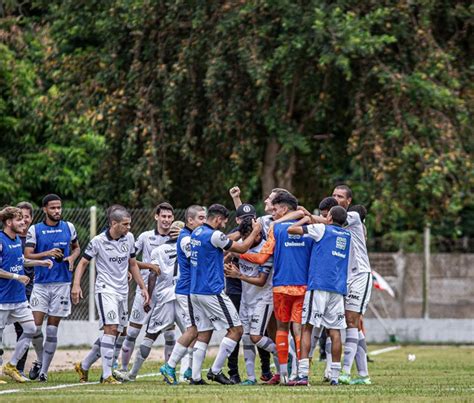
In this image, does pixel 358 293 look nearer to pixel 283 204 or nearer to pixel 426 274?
pixel 283 204

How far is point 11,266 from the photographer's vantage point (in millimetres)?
15914

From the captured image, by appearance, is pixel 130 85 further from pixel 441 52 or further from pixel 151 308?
pixel 151 308

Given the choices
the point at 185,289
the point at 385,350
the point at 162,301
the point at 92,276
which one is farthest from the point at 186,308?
the point at 385,350

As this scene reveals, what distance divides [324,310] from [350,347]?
940 millimetres

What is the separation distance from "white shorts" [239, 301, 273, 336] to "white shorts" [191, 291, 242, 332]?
495 mm

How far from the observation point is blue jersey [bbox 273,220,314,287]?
14.9 metres

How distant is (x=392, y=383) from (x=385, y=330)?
45.3ft

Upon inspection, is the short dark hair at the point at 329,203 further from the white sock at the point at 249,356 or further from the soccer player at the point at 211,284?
Result: the white sock at the point at 249,356

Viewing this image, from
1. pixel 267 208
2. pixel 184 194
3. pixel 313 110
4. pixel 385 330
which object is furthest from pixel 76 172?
pixel 267 208

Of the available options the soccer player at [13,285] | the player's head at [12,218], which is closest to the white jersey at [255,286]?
the soccer player at [13,285]

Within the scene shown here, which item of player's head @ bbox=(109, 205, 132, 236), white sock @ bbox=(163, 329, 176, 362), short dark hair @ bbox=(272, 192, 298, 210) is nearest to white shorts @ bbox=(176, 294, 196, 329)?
white sock @ bbox=(163, 329, 176, 362)

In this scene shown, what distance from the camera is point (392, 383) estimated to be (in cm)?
1538

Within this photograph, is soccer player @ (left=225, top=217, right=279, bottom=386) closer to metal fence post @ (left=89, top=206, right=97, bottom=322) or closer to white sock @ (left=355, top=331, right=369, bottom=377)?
white sock @ (left=355, top=331, right=369, bottom=377)

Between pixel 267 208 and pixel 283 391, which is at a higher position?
pixel 267 208
